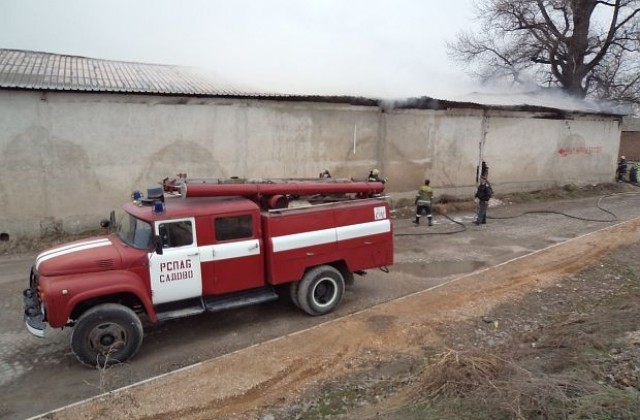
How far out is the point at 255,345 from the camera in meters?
6.51

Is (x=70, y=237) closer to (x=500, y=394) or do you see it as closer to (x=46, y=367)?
(x=46, y=367)

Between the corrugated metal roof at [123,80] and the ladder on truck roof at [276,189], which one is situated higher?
the corrugated metal roof at [123,80]

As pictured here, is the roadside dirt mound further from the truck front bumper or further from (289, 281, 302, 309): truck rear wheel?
the truck front bumper

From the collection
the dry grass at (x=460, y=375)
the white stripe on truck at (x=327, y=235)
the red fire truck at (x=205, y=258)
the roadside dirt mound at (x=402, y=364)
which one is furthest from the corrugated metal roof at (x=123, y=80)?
the dry grass at (x=460, y=375)

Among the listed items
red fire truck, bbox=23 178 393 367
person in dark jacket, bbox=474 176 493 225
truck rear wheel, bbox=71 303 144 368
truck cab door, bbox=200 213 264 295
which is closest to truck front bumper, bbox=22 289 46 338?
red fire truck, bbox=23 178 393 367

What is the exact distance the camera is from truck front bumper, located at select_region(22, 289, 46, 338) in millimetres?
5688

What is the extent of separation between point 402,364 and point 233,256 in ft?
9.13

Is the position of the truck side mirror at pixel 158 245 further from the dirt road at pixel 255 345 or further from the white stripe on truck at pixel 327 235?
the white stripe on truck at pixel 327 235

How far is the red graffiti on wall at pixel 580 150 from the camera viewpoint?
21.2 metres

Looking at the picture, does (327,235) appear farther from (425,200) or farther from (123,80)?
(123,80)

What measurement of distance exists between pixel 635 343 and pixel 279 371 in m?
4.44

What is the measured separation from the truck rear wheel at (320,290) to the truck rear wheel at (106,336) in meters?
2.52

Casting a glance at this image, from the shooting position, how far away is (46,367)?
19.5 ft

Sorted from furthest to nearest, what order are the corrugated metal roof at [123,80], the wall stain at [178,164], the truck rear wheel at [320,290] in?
the wall stain at [178,164] → the corrugated metal roof at [123,80] → the truck rear wheel at [320,290]
